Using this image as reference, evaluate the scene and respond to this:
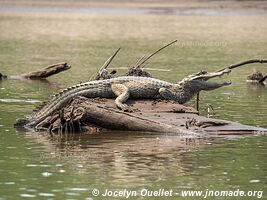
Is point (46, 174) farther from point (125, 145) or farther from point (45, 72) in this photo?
point (45, 72)

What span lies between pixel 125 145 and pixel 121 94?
6.90ft

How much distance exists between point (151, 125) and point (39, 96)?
7.11 m

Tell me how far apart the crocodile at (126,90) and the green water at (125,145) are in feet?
2.89

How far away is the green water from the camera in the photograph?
13.1m

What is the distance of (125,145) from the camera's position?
1617cm

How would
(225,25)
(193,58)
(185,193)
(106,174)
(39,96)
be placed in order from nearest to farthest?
(185,193)
(106,174)
(39,96)
(193,58)
(225,25)

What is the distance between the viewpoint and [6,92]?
24.4m

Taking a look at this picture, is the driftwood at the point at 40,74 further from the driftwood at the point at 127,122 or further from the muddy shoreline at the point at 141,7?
the muddy shoreline at the point at 141,7

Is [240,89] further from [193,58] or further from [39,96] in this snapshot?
[193,58]

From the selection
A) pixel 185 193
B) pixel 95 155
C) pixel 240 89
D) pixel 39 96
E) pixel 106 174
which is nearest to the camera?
pixel 185 193

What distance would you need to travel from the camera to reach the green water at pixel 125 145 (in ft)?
43.1

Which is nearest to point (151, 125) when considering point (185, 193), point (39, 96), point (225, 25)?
point (185, 193)

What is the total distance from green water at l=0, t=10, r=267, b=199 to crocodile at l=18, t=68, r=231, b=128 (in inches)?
34.6

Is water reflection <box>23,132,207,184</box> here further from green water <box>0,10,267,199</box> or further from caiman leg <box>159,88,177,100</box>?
caiman leg <box>159,88,177,100</box>
